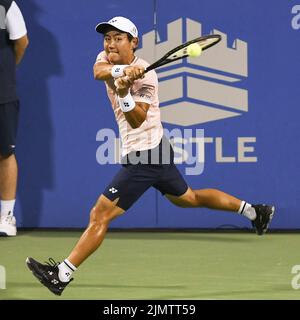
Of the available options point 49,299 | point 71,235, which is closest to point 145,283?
point 49,299

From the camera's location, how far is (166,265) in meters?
7.78

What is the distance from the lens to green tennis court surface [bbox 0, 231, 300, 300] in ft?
21.5

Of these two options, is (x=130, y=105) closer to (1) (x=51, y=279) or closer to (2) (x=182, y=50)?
(2) (x=182, y=50)

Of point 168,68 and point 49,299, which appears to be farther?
point 168,68

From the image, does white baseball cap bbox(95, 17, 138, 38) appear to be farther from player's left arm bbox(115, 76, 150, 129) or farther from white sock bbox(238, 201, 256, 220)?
white sock bbox(238, 201, 256, 220)

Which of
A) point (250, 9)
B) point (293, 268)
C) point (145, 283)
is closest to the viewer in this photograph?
point (145, 283)

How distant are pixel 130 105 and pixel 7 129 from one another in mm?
3080

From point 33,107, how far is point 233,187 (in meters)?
1.97

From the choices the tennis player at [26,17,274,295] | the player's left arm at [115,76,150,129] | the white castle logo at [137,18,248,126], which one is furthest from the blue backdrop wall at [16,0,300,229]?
the player's left arm at [115,76,150,129]

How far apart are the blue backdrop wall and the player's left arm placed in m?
2.90

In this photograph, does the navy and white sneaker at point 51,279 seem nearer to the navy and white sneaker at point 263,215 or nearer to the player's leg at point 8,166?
the navy and white sneaker at point 263,215

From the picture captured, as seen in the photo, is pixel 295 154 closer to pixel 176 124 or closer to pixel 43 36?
pixel 176 124

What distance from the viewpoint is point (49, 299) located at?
20.7 feet

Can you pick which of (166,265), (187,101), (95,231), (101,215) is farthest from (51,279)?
(187,101)
